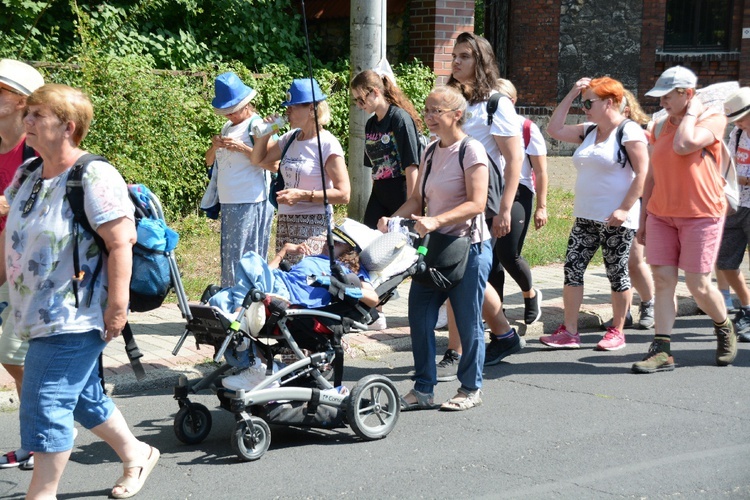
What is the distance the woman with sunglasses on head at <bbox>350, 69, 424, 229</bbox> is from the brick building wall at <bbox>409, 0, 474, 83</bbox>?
22.4 ft

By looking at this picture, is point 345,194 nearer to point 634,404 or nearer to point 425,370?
point 425,370

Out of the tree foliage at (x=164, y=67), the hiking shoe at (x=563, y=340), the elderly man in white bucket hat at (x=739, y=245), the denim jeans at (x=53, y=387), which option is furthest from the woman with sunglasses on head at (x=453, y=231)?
the tree foliage at (x=164, y=67)

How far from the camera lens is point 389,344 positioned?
791 cm

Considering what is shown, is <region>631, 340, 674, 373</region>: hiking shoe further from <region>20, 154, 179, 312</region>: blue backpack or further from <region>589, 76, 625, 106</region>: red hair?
<region>20, 154, 179, 312</region>: blue backpack

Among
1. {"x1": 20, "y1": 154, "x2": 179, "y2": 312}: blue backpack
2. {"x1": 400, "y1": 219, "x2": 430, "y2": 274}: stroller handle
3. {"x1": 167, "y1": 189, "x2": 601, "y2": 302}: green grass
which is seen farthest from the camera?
{"x1": 167, "y1": 189, "x2": 601, "y2": 302}: green grass

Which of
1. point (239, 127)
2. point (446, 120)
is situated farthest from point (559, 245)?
point (446, 120)

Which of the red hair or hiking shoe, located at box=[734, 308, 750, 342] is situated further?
hiking shoe, located at box=[734, 308, 750, 342]

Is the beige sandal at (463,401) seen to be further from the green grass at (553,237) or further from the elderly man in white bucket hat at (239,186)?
the green grass at (553,237)

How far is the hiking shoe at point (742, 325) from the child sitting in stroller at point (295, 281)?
12.9 feet

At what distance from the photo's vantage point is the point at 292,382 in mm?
5586

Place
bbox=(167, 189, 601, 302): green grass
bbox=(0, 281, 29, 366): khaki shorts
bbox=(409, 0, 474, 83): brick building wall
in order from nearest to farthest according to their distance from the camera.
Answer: bbox=(0, 281, 29, 366): khaki shorts
bbox=(167, 189, 601, 302): green grass
bbox=(409, 0, 474, 83): brick building wall

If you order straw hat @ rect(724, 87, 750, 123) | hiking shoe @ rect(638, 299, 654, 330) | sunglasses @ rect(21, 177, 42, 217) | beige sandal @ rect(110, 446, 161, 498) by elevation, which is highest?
straw hat @ rect(724, 87, 750, 123)

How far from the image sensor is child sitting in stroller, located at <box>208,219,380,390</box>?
5.21 m

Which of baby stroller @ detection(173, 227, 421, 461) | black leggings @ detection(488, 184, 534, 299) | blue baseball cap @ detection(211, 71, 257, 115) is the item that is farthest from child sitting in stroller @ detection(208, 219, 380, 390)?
black leggings @ detection(488, 184, 534, 299)
